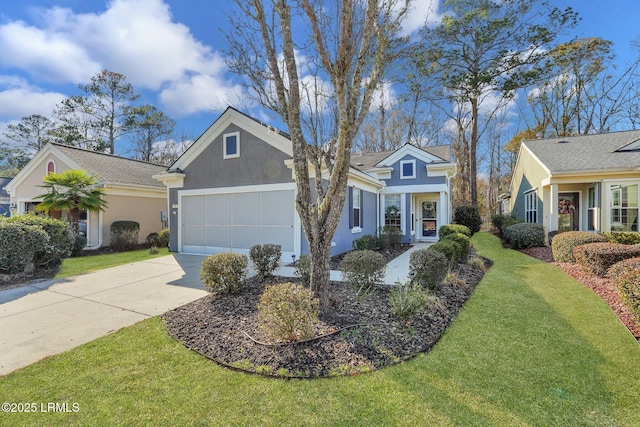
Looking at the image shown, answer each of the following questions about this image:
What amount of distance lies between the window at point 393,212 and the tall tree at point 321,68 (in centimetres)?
1063

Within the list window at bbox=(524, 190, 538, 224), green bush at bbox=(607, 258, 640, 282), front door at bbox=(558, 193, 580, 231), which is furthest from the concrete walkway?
front door at bbox=(558, 193, 580, 231)

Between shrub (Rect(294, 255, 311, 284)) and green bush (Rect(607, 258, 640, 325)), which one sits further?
shrub (Rect(294, 255, 311, 284))

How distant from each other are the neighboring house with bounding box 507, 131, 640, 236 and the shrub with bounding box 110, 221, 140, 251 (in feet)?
63.1

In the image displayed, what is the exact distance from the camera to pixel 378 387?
3.00 meters

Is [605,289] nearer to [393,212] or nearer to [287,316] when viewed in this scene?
[287,316]

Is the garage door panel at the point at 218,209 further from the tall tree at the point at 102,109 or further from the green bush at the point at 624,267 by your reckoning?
the tall tree at the point at 102,109

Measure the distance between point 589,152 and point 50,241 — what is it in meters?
21.2

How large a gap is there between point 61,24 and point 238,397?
42.4 ft

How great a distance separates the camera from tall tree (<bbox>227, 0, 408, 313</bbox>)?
434 cm

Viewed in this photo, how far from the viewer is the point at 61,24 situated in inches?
372

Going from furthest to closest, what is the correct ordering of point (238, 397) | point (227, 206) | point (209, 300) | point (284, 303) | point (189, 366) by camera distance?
1. point (227, 206)
2. point (209, 300)
3. point (284, 303)
4. point (189, 366)
5. point (238, 397)

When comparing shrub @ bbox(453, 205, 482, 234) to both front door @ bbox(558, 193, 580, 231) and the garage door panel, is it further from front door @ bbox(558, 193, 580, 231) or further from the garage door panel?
the garage door panel

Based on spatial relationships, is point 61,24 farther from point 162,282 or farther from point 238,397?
point 238,397

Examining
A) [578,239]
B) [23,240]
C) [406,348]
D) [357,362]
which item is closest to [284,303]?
[357,362]
